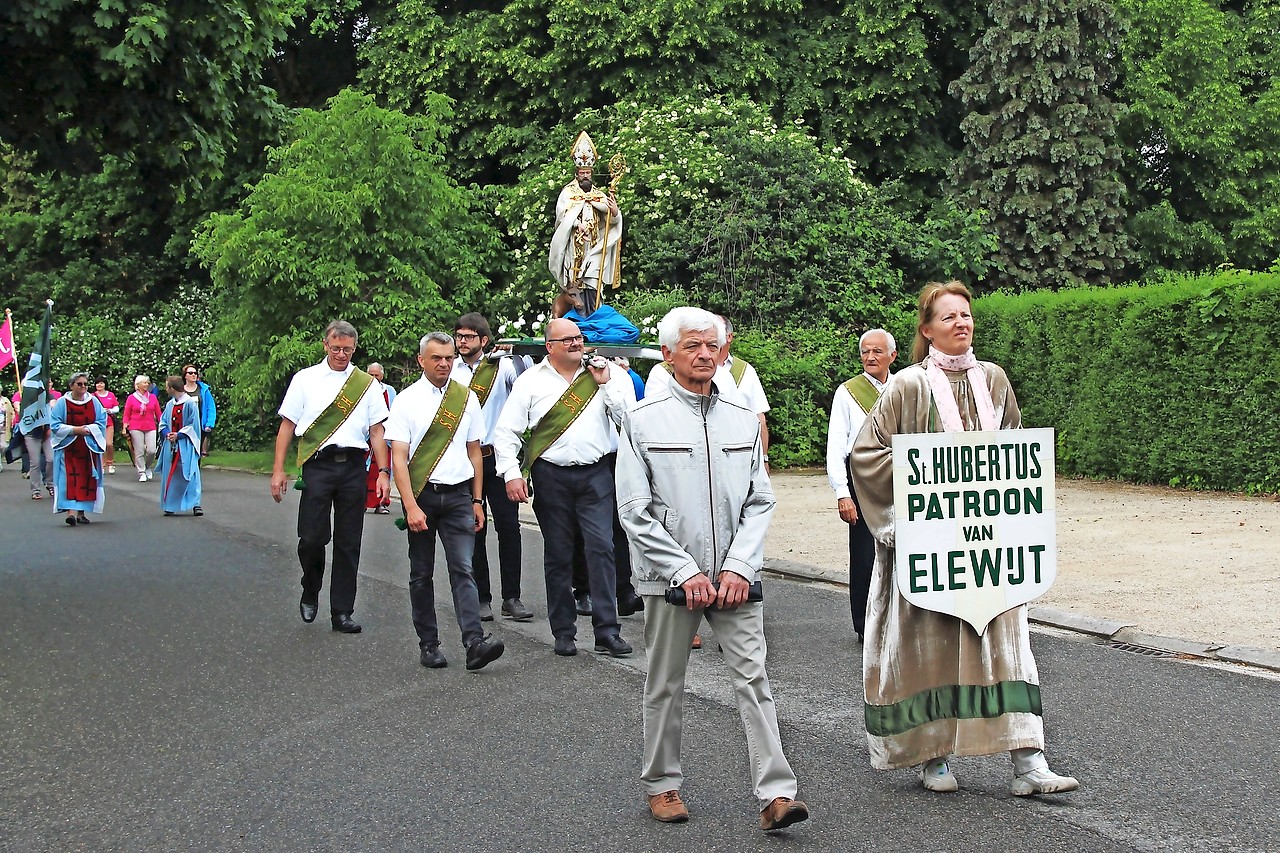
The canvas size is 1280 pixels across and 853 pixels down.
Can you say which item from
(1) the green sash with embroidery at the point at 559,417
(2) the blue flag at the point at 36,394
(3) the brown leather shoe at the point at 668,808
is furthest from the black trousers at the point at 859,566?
(2) the blue flag at the point at 36,394

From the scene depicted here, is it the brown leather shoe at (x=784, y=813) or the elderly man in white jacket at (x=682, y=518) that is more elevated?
the elderly man in white jacket at (x=682, y=518)

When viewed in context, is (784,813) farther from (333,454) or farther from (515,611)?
(333,454)

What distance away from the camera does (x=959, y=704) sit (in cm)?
518

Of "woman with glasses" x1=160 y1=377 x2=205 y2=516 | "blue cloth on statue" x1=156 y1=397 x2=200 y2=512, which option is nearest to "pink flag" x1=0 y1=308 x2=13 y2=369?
"woman with glasses" x1=160 y1=377 x2=205 y2=516

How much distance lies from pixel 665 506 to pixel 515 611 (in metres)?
4.73

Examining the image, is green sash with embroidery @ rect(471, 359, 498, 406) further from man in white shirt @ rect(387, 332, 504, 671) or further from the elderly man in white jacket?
the elderly man in white jacket

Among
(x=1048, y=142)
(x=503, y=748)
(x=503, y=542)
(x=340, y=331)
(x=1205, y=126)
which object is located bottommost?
(x=503, y=748)

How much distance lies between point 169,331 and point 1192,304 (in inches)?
1072

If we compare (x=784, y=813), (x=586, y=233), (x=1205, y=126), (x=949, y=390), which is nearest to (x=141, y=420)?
(x=586, y=233)

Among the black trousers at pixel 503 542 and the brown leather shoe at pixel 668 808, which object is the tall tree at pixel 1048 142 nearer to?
the black trousers at pixel 503 542

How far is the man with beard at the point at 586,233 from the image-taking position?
16.4 m

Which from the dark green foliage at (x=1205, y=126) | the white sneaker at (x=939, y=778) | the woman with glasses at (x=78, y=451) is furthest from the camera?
the dark green foliage at (x=1205, y=126)

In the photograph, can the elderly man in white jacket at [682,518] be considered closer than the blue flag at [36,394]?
Yes

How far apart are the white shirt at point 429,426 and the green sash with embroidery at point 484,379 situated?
1.25m
